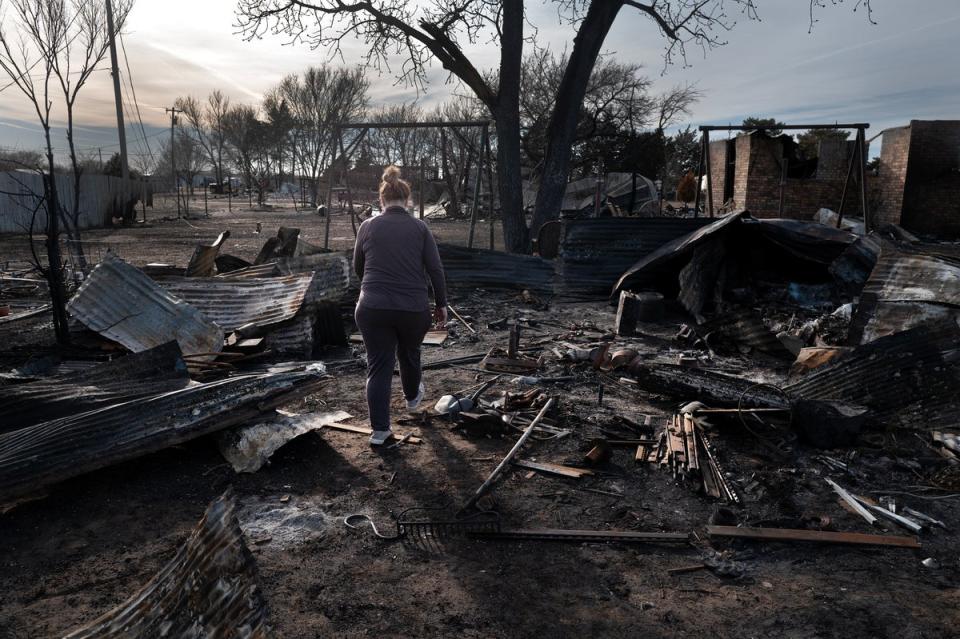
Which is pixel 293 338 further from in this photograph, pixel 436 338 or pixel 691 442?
pixel 691 442

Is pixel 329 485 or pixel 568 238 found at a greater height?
pixel 568 238

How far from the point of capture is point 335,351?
711cm

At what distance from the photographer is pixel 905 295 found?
6301mm

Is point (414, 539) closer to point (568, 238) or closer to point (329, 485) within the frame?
point (329, 485)

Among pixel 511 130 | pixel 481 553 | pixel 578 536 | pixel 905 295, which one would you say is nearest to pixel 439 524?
pixel 481 553

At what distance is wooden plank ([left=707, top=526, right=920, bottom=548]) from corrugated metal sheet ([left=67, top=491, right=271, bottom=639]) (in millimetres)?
2452

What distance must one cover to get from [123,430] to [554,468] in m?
2.78

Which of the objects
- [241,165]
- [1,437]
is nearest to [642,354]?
[1,437]

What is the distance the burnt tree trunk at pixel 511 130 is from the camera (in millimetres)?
13914

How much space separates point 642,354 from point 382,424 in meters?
3.72

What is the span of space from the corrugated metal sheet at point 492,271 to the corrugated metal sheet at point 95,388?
6.14 meters

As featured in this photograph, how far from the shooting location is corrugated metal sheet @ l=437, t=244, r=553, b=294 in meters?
10.7

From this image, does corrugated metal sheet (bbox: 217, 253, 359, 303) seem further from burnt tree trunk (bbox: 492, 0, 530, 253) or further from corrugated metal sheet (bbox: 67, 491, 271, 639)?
burnt tree trunk (bbox: 492, 0, 530, 253)

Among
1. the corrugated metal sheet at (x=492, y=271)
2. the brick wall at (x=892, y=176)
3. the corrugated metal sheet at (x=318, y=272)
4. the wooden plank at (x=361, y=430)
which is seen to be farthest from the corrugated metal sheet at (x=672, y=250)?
the brick wall at (x=892, y=176)
